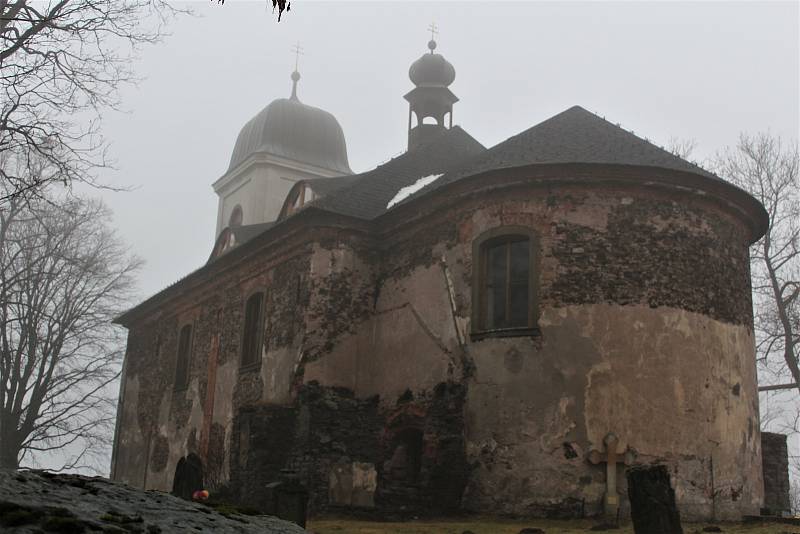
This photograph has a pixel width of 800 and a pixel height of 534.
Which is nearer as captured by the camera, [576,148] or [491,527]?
[491,527]

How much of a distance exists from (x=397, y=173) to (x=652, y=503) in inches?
541

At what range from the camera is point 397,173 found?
21812 mm

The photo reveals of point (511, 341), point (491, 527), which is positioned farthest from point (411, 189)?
point (491, 527)

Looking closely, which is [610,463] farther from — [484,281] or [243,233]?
[243,233]

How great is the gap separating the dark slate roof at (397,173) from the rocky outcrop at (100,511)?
14.0 metres

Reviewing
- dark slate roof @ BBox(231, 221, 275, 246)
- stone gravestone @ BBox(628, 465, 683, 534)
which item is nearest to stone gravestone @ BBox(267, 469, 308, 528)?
stone gravestone @ BBox(628, 465, 683, 534)

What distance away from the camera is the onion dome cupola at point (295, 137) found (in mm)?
31172

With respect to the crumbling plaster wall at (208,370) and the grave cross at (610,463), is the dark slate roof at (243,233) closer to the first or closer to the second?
the crumbling plaster wall at (208,370)

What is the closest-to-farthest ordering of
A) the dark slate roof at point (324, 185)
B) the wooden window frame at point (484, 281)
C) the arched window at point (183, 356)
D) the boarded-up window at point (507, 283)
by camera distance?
the wooden window frame at point (484, 281) < the boarded-up window at point (507, 283) < the dark slate roof at point (324, 185) < the arched window at point (183, 356)

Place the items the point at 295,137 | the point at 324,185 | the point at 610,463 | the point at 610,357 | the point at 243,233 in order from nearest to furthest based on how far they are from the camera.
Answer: the point at 610,463
the point at 610,357
the point at 324,185
the point at 243,233
the point at 295,137

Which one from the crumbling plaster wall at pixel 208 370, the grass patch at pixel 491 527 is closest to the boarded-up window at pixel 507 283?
the grass patch at pixel 491 527

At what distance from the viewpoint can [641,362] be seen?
14.6 meters

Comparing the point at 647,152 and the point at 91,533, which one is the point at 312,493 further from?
the point at 91,533

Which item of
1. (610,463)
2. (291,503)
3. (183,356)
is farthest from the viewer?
(183,356)
